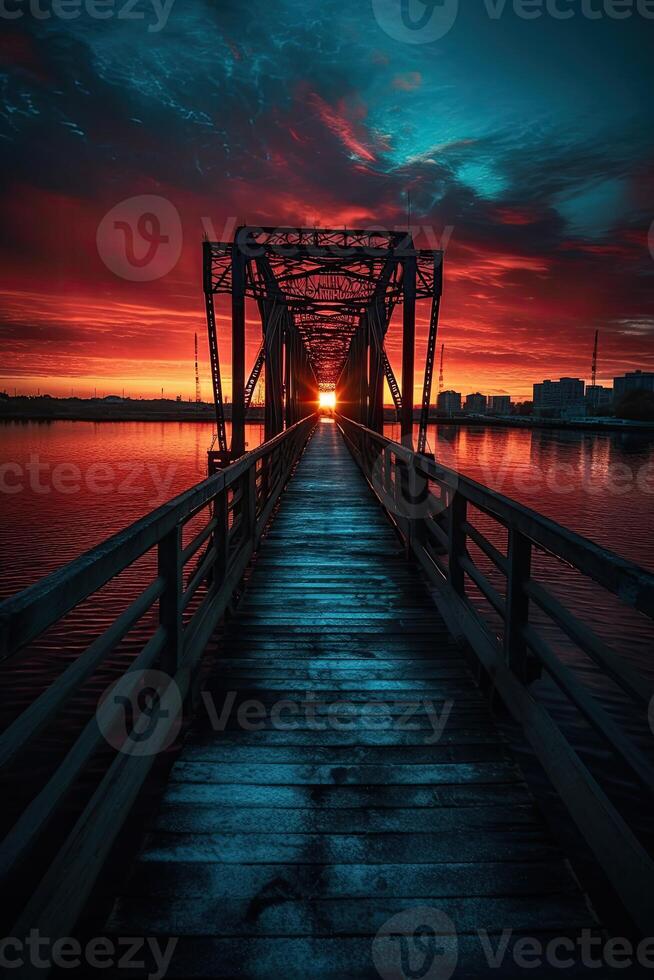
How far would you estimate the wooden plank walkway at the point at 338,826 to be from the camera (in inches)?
76.9

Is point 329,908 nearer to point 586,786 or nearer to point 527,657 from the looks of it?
point 586,786

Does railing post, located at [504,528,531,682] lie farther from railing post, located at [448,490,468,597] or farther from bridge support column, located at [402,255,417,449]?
bridge support column, located at [402,255,417,449]

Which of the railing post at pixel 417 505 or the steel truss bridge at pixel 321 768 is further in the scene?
the railing post at pixel 417 505

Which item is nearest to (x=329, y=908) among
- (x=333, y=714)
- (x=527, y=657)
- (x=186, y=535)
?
(x=333, y=714)

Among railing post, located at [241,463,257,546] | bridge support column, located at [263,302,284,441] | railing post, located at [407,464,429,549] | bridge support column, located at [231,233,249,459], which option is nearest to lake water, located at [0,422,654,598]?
bridge support column, located at [231,233,249,459]

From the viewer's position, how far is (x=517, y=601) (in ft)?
10.0

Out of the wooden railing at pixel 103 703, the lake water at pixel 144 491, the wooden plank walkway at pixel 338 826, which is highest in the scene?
the wooden railing at pixel 103 703

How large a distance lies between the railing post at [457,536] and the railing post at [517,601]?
1062 mm

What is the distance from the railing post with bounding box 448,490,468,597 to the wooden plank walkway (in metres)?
0.57

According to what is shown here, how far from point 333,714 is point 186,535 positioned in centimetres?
1197

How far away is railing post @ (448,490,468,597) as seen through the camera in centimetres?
420

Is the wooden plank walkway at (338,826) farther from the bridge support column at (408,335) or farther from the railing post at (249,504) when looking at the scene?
the bridge support column at (408,335)

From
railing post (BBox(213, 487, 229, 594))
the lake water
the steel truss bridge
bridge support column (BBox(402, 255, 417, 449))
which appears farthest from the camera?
the lake water

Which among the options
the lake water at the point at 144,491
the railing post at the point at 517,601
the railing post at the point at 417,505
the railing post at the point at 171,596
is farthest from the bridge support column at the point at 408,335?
the railing post at the point at 171,596
